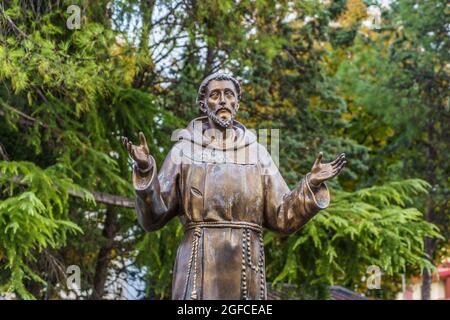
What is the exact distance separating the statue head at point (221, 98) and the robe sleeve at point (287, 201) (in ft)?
1.34

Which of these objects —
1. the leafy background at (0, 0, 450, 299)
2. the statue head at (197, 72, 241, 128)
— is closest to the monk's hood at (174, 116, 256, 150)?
the statue head at (197, 72, 241, 128)

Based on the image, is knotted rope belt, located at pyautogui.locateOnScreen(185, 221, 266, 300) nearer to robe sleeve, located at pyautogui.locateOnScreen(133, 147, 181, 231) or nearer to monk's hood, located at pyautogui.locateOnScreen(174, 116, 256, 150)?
robe sleeve, located at pyautogui.locateOnScreen(133, 147, 181, 231)

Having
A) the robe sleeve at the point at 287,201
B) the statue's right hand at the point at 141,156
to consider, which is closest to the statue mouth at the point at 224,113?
the robe sleeve at the point at 287,201

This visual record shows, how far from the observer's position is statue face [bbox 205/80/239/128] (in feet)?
20.7

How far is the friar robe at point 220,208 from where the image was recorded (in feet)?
19.4

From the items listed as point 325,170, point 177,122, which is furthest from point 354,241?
point 325,170

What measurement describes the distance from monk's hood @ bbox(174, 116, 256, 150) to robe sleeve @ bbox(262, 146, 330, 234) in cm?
19

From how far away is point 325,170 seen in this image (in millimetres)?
5965

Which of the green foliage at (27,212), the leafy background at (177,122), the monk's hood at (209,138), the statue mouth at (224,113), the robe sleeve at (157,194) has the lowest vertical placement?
the robe sleeve at (157,194)

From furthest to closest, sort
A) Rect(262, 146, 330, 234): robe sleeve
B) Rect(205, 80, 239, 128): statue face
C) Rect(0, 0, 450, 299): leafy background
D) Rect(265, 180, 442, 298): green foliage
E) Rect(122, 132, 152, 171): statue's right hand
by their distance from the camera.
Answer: Rect(265, 180, 442, 298): green foliage
Rect(0, 0, 450, 299): leafy background
Rect(205, 80, 239, 128): statue face
Rect(262, 146, 330, 234): robe sleeve
Rect(122, 132, 152, 171): statue's right hand

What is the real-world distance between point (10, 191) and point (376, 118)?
11548mm

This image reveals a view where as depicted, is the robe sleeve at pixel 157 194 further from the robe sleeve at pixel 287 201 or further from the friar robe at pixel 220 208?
the robe sleeve at pixel 287 201

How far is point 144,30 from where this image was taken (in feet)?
43.8

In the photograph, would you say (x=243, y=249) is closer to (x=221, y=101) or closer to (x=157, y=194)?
(x=157, y=194)
